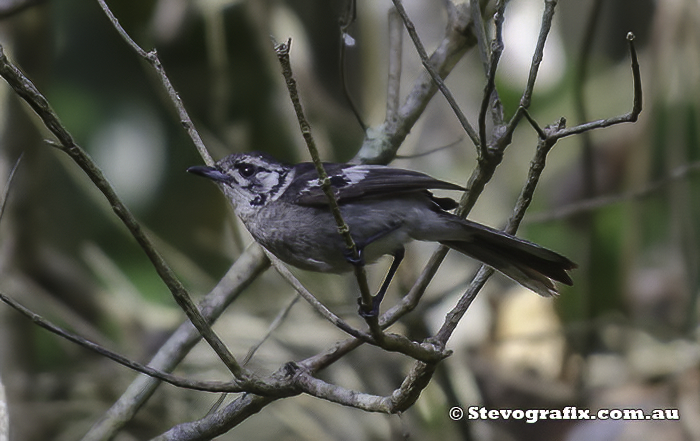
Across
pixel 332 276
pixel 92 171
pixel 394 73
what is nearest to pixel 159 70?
pixel 92 171

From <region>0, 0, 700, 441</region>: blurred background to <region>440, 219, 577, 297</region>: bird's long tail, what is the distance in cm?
158

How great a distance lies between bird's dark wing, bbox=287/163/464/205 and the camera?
230 cm

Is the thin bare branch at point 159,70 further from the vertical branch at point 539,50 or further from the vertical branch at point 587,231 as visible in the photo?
the vertical branch at point 587,231

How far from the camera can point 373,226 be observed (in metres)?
2.36

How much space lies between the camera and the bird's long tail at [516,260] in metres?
2.34

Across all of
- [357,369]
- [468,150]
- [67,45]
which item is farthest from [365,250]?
[67,45]

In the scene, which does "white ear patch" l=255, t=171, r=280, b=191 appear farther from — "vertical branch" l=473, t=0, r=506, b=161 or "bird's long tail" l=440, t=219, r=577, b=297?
"vertical branch" l=473, t=0, r=506, b=161

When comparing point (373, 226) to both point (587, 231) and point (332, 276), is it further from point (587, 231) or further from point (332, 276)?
point (587, 231)

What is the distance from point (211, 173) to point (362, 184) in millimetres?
594

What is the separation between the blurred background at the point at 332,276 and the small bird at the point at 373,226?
5.23 feet

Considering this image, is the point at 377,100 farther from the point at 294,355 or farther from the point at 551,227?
the point at 294,355

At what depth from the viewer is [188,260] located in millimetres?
5570

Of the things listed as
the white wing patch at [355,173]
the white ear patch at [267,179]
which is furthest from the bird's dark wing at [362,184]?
the white ear patch at [267,179]

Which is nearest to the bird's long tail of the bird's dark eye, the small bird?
the small bird
